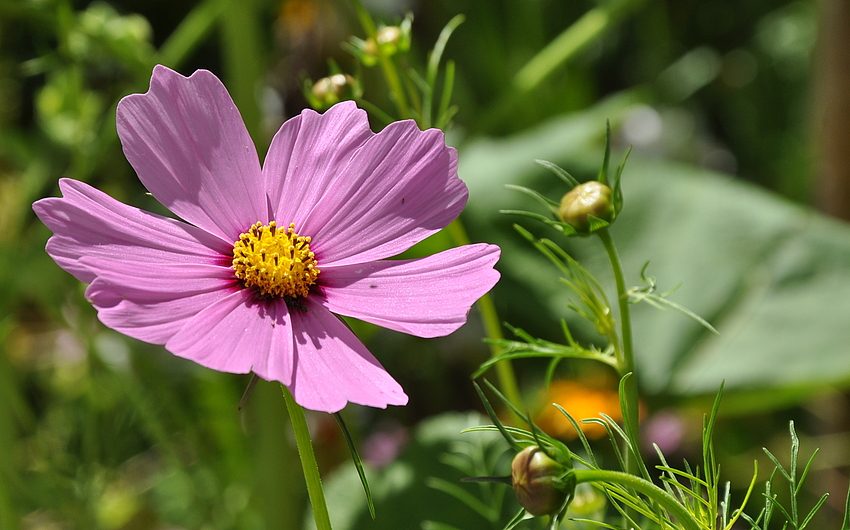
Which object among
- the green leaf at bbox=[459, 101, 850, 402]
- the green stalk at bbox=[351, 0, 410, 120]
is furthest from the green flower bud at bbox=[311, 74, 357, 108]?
the green leaf at bbox=[459, 101, 850, 402]

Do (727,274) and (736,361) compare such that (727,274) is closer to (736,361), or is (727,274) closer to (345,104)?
(736,361)

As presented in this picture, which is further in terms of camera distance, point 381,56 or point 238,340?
point 381,56

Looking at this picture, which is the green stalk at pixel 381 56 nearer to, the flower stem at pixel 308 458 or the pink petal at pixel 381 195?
the pink petal at pixel 381 195

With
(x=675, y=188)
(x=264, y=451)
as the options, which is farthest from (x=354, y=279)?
(x=675, y=188)

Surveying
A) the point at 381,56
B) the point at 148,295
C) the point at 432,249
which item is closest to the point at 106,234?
the point at 148,295

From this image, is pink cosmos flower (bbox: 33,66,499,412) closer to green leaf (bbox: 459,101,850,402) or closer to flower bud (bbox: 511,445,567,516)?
flower bud (bbox: 511,445,567,516)

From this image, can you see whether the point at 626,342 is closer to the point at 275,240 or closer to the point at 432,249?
the point at 275,240
